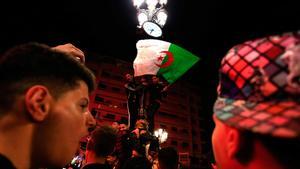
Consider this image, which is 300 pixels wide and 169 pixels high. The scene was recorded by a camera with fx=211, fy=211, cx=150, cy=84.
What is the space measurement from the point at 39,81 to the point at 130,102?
3710 millimetres

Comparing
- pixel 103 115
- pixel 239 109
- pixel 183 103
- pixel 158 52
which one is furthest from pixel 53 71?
pixel 183 103

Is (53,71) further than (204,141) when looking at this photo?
No

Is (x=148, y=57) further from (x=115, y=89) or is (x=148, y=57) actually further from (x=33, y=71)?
(x=115, y=89)

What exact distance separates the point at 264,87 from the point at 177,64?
5.40 metres

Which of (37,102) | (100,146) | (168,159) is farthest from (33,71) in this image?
(168,159)

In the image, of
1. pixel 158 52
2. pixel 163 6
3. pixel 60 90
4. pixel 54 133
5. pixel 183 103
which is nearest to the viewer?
pixel 54 133

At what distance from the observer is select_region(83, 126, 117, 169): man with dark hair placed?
11.8 feet

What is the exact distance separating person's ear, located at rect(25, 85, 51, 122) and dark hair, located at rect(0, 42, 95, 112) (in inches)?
3.2

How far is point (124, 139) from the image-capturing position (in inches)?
183

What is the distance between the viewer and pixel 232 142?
131 cm

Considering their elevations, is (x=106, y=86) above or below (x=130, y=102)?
above

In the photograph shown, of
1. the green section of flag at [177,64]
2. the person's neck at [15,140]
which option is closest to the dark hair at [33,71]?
the person's neck at [15,140]

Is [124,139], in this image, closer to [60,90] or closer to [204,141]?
[60,90]

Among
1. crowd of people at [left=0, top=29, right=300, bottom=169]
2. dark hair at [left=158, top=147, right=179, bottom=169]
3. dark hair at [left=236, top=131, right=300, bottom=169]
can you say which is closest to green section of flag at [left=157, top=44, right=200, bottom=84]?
dark hair at [left=158, top=147, right=179, bottom=169]
